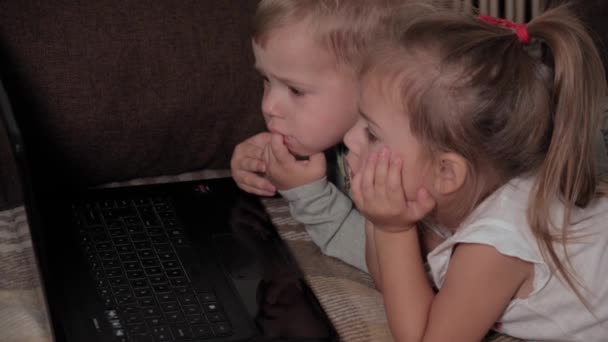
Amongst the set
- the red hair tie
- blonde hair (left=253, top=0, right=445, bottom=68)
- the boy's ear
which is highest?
the red hair tie

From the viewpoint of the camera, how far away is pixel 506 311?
1153mm

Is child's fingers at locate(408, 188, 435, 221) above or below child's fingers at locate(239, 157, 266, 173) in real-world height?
above

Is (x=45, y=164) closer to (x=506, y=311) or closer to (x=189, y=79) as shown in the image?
(x=189, y=79)

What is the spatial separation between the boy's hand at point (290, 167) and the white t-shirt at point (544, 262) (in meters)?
0.28

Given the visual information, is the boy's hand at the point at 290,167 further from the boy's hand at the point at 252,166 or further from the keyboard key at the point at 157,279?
the keyboard key at the point at 157,279

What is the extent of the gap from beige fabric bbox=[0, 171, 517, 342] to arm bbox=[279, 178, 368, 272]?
0.05 ft

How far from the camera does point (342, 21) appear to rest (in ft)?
4.42

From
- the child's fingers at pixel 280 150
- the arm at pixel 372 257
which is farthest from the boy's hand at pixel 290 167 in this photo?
the arm at pixel 372 257

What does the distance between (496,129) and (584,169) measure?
12 cm

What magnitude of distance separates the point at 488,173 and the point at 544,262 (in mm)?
120

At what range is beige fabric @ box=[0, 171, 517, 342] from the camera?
1129 millimetres

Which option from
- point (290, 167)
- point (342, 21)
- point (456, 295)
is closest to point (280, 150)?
point (290, 167)

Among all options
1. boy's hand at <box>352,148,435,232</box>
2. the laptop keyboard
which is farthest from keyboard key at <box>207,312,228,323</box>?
boy's hand at <box>352,148,435,232</box>

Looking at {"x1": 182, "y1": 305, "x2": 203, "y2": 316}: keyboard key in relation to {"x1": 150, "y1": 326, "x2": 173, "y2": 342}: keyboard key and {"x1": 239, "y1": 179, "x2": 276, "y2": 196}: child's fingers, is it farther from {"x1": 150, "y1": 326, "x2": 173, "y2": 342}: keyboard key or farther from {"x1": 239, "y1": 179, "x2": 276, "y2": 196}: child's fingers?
{"x1": 239, "y1": 179, "x2": 276, "y2": 196}: child's fingers
